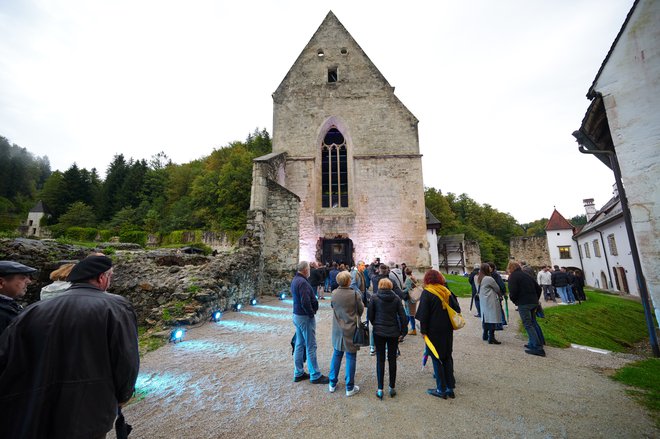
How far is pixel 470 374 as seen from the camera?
444 cm

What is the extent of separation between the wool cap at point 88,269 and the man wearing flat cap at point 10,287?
0.44 m

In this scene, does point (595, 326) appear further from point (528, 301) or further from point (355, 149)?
point (355, 149)

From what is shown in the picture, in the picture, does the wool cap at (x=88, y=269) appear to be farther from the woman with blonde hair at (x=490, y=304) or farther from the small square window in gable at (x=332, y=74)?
the small square window in gable at (x=332, y=74)

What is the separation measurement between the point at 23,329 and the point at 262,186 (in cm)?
1115

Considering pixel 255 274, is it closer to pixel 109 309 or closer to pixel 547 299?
pixel 109 309

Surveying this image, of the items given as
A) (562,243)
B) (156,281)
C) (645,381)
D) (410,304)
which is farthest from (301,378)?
(562,243)

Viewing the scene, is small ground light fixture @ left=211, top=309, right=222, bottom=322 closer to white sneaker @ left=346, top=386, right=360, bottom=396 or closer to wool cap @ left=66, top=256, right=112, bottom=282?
white sneaker @ left=346, top=386, right=360, bottom=396

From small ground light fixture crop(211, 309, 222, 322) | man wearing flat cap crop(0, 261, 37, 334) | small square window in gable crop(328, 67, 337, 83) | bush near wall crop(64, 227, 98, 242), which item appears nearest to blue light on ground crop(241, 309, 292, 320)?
small ground light fixture crop(211, 309, 222, 322)

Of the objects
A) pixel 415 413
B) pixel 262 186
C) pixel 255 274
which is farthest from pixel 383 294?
pixel 262 186

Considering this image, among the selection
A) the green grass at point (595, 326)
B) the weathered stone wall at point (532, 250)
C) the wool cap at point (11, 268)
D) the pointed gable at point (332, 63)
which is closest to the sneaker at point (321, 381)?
the wool cap at point (11, 268)

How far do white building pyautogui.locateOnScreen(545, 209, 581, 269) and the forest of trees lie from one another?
64.3 ft

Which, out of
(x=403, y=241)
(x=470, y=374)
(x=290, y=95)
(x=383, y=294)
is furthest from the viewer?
(x=290, y=95)

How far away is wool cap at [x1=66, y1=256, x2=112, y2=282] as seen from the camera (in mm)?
2014

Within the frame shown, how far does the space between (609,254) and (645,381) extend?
20974 millimetres
